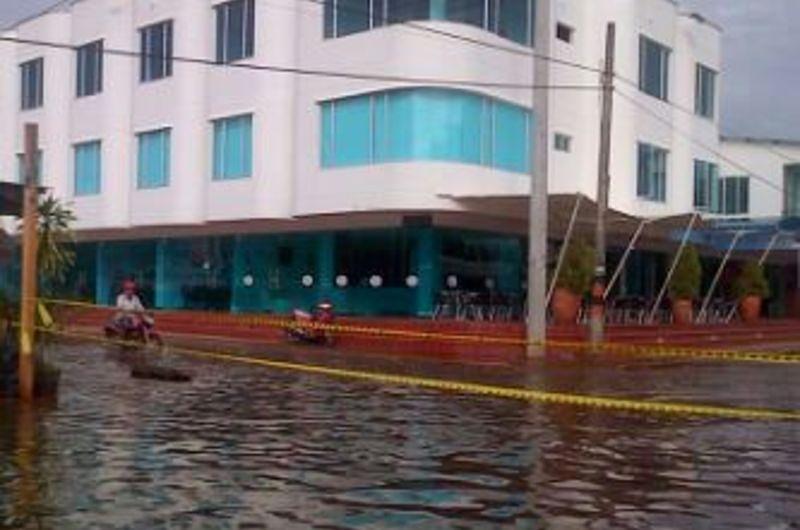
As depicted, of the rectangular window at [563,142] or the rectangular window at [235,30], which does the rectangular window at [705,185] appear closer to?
the rectangular window at [563,142]

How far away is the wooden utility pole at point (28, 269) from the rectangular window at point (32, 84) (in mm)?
29556

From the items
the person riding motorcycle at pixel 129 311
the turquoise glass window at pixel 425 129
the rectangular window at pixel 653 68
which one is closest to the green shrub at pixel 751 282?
the rectangular window at pixel 653 68

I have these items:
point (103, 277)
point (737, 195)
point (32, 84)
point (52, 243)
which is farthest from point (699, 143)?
point (52, 243)

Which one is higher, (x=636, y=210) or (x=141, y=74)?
(x=141, y=74)

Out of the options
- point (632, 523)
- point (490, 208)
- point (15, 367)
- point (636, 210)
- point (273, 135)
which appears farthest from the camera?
point (636, 210)

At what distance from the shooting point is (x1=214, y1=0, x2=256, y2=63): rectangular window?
34497mm

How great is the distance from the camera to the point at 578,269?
29.1 metres

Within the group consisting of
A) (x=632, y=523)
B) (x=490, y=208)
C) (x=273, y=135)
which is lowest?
(x=632, y=523)

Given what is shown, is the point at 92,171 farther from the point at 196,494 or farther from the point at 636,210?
the point at 196,494

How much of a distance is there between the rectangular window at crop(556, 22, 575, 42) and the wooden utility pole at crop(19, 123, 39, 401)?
72.2ft

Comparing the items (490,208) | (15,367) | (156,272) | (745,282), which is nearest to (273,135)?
(490,208)

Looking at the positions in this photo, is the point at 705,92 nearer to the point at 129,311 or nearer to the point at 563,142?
the point at 563,142

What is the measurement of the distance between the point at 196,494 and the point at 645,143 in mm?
30920

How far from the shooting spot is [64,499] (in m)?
9.12
